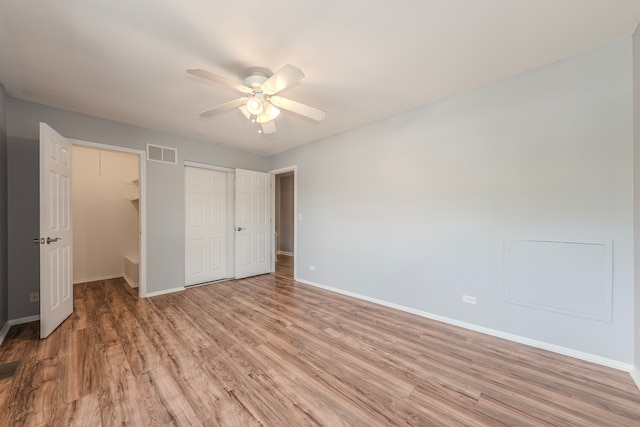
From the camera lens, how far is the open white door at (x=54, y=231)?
2473mm

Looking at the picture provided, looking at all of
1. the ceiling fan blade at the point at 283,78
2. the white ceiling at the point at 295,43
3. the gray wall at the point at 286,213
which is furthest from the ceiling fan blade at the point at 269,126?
the gray wall at the point at 286,213

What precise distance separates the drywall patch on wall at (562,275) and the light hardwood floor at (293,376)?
1.48ft

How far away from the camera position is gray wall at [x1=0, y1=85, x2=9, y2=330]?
260 centimetres

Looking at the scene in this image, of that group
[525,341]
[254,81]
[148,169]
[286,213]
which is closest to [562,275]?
[525,341]

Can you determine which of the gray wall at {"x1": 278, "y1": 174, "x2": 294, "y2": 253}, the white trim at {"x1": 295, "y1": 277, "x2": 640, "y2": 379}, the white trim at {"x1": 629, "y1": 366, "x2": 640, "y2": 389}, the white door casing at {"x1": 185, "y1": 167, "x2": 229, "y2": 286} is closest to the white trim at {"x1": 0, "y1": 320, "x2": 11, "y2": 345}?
the white door casing at {"x1": 185, "y1": 167, "x2": 229, "y2": 286}

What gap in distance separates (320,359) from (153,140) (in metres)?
3.91

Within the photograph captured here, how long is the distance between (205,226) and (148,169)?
130 cm

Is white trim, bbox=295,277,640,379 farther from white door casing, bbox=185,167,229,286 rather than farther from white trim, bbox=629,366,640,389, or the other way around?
white door casing, bbox=185,167,229,286

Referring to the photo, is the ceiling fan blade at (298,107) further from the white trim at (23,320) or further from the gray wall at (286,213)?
the gray wall at (286,213)

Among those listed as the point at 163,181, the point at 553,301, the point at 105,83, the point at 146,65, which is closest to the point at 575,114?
Result: the point at 553,301

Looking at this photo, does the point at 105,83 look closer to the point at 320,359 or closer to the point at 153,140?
the point at 153,140

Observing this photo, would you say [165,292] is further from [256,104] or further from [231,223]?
[256,104]

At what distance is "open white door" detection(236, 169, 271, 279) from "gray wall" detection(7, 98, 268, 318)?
40 cm

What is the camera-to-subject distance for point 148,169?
380cm
